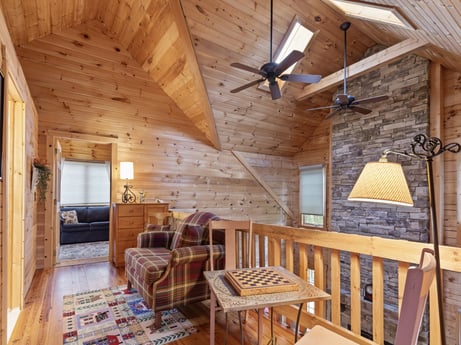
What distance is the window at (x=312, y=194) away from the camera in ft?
21.1

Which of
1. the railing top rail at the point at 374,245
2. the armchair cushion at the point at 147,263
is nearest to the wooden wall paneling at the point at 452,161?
the railing top rail at the point at 374,245

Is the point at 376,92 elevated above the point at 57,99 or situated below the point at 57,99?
above

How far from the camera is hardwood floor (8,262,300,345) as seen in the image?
2229 mm

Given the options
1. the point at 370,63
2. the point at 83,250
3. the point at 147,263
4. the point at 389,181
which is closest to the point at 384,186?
the point at 389,181

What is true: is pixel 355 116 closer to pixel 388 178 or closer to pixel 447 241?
pixel 447 241

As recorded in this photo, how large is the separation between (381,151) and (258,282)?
4.43m

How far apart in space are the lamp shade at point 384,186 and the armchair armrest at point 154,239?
8.46 feet

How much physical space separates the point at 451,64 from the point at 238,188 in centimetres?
433

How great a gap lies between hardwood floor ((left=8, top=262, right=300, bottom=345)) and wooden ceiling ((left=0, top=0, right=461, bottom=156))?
2551 mm

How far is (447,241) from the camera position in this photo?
4113mm

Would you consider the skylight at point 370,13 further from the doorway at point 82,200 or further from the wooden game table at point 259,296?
the doorway at point 82,200

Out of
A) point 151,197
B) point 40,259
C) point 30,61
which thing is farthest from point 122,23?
point 40,259

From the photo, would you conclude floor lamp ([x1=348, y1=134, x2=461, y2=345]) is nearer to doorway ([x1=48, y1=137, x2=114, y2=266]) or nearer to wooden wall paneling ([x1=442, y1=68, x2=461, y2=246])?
wooden wall paneling ([x1=442, y1=68, x2=461, y2=246])

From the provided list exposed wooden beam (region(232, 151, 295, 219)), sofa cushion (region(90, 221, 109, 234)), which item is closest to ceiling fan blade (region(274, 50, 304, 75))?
exposed wooden beam (region(232, 151, 295, 219))
